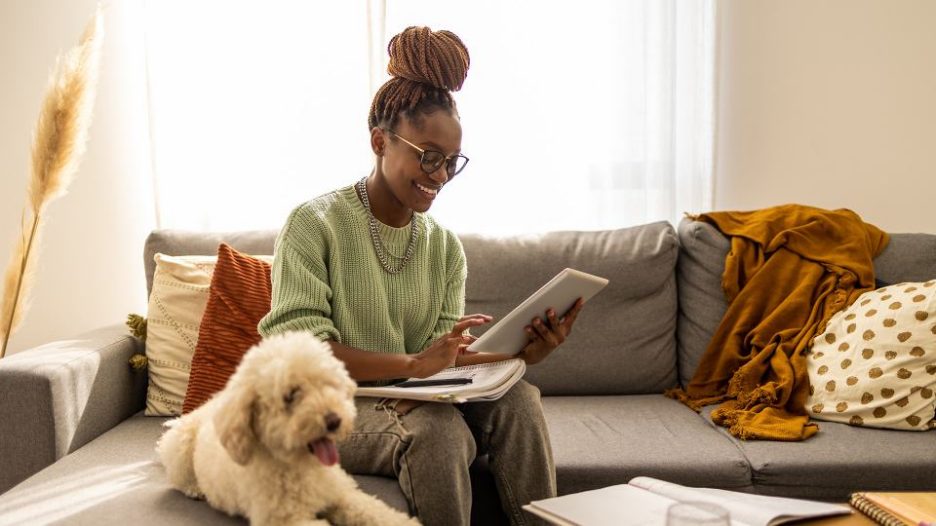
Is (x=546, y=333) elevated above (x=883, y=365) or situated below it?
above

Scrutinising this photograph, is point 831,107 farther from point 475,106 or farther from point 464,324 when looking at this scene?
point 464,324

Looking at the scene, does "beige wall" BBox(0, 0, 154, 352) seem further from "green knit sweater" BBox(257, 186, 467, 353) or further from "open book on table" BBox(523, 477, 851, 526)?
"open book on table" BBox(523, 477, 851, 526)

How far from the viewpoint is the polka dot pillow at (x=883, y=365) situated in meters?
2.13

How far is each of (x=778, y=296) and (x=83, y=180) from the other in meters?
2.47

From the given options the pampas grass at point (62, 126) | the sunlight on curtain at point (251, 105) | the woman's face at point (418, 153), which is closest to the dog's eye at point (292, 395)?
the woman's face at point (418, 153)

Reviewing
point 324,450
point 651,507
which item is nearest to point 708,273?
point 651,507

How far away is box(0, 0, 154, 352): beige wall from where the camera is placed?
2.94m

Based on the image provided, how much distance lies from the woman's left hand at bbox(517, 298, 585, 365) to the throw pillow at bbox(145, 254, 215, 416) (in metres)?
0.96

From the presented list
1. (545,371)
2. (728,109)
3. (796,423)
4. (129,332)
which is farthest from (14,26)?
(796,423)

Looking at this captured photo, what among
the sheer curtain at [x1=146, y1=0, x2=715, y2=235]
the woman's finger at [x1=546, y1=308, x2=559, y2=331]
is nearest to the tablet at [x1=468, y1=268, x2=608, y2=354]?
the woman's finger at [x1=546, y1=308, x2=559, y2=331]

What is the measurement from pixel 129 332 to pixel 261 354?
51.0 inches

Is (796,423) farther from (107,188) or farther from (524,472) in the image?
(107,188)

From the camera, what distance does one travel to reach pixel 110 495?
1.57m

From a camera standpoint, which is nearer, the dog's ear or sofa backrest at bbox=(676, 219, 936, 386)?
the dog's ear
